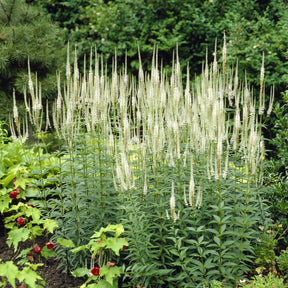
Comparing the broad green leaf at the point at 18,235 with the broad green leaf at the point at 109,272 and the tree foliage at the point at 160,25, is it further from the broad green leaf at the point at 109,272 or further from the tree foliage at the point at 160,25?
the tree foliage at the point at 160,25

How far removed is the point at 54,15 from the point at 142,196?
937cm

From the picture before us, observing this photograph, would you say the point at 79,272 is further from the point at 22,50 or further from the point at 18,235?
the point at 22,50

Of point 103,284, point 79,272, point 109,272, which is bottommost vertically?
point 79,272

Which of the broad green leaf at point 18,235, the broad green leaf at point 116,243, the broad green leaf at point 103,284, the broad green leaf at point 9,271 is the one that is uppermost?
the broad green leaf at point 9,271

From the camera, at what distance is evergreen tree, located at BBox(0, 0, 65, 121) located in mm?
6441

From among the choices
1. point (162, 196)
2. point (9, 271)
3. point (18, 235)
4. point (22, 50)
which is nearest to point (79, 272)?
point (18, 235)

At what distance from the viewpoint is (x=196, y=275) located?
3.24 metres

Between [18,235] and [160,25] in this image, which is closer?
[18,235]

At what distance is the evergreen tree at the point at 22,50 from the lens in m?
6.44

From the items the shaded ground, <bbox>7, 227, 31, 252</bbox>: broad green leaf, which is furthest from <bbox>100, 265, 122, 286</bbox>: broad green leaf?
<bbox>7, 227, 31, 252</bbox>: broad green leaf

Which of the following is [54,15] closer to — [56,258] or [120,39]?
[120,39]

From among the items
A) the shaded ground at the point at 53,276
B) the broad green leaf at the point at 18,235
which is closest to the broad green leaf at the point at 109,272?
the shaded ground at the point at 53,276

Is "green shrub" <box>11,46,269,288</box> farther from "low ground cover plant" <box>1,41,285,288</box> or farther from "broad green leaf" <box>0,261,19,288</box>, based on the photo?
"broad green leaf" <box>0,261,19,288</box>

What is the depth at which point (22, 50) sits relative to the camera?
6492mm
